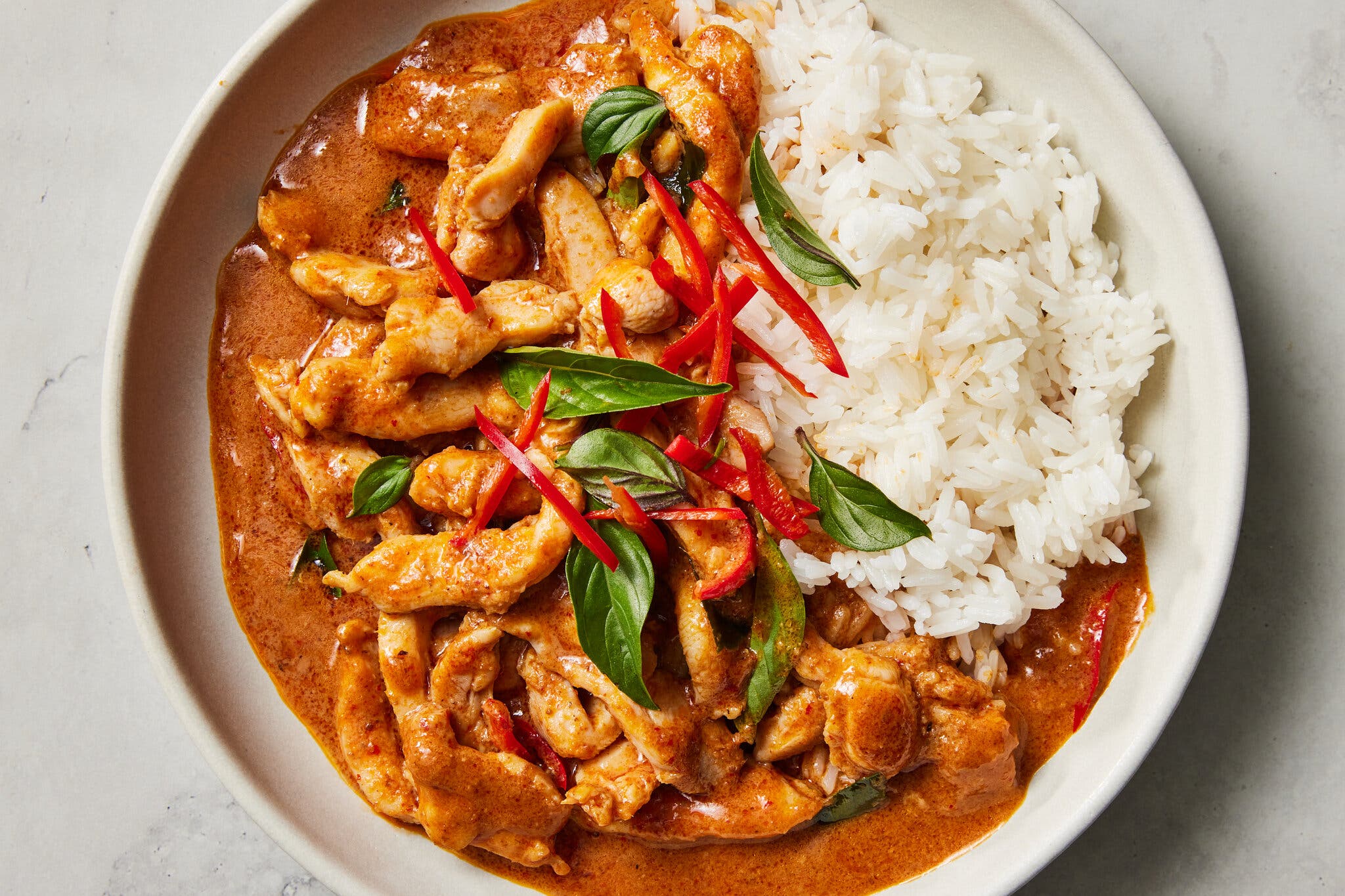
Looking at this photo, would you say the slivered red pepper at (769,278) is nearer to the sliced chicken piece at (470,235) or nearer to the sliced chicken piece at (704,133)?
the sliced chicken piece at (704,133)

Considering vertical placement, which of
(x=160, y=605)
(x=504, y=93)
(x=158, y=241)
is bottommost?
(x=160, y=605)

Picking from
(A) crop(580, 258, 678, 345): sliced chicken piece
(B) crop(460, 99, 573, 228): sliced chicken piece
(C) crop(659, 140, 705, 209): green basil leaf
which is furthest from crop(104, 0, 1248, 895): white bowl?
(A) crop(580, 258, 678, 345): sliced chicken piece

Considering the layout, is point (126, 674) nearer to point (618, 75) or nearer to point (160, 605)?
point (160, 605)

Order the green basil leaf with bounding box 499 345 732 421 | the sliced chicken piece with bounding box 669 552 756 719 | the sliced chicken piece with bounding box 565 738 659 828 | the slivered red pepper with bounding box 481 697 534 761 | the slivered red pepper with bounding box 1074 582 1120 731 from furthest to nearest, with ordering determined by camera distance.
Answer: the slivered red pepper with bounding box 1074 582 1120 731
the slivered red pepper with bounding box 481 697 534 761
the sliced chicken piece with bounding box 565 738 659 828
the sliced chicken piece with bounding box 669 552 756 719
the green basil leaf with bounding box 499 345 732 421

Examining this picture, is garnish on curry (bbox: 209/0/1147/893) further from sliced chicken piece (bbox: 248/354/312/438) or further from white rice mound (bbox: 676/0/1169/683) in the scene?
white rice mound (bbox: 676/0/1169/683)

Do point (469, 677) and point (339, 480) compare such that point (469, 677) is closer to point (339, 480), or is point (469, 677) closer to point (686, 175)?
point (339, 480)

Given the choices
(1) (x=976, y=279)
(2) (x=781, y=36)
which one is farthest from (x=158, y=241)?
(1) (x=976, y=279)
